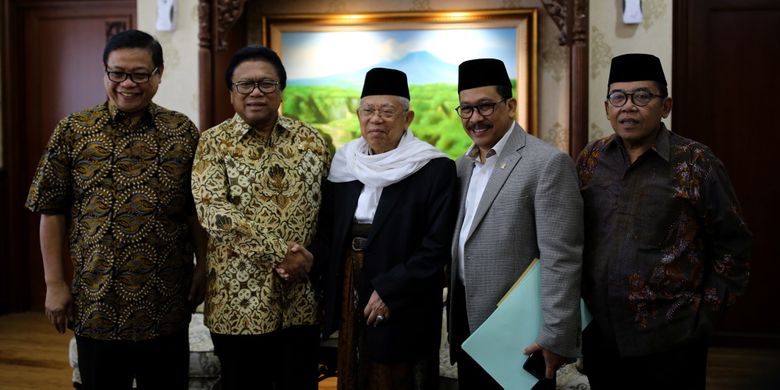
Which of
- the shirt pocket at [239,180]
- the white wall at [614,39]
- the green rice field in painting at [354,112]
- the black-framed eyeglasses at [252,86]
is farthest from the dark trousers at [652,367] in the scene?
the green rice field in painting at [354,112]

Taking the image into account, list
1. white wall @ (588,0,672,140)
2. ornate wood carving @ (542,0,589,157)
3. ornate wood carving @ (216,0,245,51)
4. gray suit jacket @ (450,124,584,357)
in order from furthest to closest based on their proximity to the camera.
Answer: ornate wood carving @ (216,0,245,51) < white wall @ (588,0,672,140) < ornate wood carving @ (542,0,589,157) < gray suit jacket @ (450,124,584,357)

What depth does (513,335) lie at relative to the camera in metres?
1.89

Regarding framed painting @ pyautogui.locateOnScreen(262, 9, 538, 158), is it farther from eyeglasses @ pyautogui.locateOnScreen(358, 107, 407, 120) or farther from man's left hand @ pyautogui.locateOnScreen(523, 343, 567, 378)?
man's left hand @ pyautogui.locateOnScreen(523, 343, 567, 378)

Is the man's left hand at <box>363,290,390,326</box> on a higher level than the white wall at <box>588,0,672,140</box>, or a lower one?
lower

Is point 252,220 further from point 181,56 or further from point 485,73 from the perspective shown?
point 181,56

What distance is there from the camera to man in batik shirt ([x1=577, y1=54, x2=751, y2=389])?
6.17 feet

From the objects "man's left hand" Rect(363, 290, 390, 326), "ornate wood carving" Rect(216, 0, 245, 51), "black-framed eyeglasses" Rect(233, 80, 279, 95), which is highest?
"ornate wood carving" Rect(216, 0, 245, 51)

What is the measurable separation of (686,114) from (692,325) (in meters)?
2.63

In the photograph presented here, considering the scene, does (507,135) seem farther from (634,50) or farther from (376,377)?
(634,50)

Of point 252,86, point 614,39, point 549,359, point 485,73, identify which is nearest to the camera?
point 549,359

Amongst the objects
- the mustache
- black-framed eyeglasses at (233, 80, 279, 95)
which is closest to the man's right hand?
black-framed eyeglasses at (233, 80, 279, 95)

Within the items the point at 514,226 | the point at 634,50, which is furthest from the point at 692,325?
the point at 634,50

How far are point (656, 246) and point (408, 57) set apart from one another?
267cm

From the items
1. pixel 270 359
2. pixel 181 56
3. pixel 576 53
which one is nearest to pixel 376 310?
pixel 270 359
